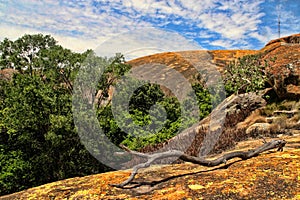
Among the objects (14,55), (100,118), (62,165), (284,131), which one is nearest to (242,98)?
(284,131)

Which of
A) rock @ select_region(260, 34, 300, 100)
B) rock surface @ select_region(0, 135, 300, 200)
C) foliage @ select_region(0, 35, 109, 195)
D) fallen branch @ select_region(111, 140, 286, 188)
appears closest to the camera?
rock surface @ select_region(0, 135, 300, 200)

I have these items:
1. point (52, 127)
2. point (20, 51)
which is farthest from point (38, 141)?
point (20, 51)

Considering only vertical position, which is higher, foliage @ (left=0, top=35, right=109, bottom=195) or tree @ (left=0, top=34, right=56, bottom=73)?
tree @ (left=0, top=34, right=56, bottom=73)

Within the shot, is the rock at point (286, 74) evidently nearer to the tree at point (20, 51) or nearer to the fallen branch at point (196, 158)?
the fallen branch at point (196, 158)

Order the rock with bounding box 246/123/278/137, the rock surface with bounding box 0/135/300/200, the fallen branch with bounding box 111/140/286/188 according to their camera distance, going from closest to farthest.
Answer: the rock surface with bounding box 0/135/300/200
the fallen branch with bounding box 111/140/286/188
the rock with bounding box 246/123/278/137

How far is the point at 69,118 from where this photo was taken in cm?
1395

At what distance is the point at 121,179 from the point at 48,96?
11641 mm

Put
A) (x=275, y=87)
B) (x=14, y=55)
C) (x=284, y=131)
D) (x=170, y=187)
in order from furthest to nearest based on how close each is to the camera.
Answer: (x=14, y=55) → (x=275, y=87) → (x=284, y=131) → (x=170, y=187)

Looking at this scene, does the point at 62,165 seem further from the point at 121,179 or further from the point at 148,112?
the point at 121,179

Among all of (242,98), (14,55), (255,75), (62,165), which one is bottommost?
(62,165)

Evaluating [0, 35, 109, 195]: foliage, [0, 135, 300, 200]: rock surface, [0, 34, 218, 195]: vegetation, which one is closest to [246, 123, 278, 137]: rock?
[0, 135, 300, 200]: rock surface

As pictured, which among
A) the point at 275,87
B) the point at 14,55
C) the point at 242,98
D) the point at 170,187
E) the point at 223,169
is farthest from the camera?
the point at 14,55

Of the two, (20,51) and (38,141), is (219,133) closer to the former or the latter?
(38,141)

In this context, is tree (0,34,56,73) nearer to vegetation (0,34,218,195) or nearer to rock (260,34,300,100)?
vegetation (0,34,218,195)
